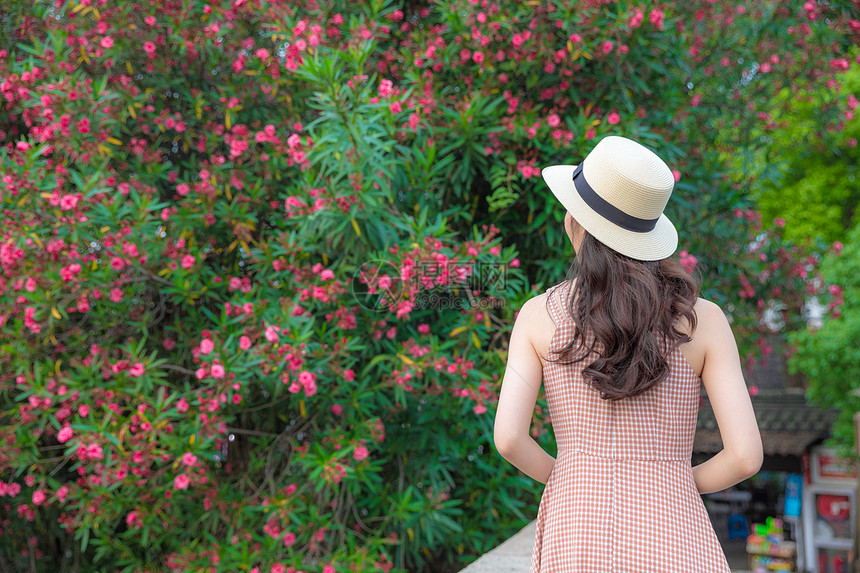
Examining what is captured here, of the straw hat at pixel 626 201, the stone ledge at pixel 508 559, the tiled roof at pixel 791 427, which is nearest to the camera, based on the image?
the straw hat at pixel 626 201

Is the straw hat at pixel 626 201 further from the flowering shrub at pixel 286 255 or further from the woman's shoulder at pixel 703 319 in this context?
the flowering shrub at pixel 286 255

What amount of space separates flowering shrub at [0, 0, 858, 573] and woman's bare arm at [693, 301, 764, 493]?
1354mm

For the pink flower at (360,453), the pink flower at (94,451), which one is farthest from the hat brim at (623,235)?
the pink flower at (94,451)

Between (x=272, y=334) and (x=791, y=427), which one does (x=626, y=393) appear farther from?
(x=791, y=427)

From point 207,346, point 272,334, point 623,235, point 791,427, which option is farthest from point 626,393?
point 791,427

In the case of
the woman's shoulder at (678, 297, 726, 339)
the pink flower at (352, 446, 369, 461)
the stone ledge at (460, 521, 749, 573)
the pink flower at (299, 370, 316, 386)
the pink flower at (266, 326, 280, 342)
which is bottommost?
the stone ledge at (460, 521, 749, 573)

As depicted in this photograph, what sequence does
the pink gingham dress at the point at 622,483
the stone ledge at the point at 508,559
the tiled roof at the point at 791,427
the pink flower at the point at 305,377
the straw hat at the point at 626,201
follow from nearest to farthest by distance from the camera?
the pink gingham dress at the point at 622,483, the straw hat at the point at 626,201, the stone ledge at the point at 508,559, the pink flower at the point at 305,377, the tiled roof at the point at 791,427

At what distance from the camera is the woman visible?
1.49 m

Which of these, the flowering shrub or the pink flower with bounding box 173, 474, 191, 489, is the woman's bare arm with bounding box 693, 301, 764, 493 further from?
the pink flower with bounding box 173, 474, 191, 489

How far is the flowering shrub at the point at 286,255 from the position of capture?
2869 mm

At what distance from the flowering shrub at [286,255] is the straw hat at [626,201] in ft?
3.96

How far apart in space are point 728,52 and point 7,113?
13.1 feet

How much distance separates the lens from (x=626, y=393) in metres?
1.50

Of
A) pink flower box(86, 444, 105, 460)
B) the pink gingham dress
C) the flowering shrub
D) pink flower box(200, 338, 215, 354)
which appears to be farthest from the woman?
pink flower box(86, 444, 105, 460)
